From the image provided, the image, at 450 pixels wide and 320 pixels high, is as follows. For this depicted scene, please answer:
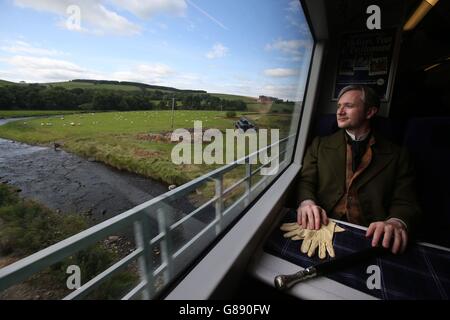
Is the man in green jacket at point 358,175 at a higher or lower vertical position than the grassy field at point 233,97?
lower

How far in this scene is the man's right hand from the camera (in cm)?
90

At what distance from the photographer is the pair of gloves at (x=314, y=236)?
77cm

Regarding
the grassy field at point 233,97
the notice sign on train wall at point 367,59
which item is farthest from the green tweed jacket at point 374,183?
the notice sign on train wall at point 367,59

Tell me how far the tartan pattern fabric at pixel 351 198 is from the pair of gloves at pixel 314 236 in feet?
0.90

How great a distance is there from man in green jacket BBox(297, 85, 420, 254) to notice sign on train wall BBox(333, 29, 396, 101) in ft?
4.04

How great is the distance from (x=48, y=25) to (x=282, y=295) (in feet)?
3.24

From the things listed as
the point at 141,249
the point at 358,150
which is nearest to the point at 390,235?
the point at 358,150

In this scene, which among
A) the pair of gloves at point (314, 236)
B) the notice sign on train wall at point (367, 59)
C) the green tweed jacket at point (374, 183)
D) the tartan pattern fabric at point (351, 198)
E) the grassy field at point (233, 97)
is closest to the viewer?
the pair of gloves at point (314, 236)

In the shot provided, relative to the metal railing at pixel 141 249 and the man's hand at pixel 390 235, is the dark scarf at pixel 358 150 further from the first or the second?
the metal railing at pixel 141 249

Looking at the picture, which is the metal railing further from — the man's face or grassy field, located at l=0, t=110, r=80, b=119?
the man's face

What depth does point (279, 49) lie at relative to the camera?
2148 millimetres

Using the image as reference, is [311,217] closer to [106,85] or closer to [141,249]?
[141,249]

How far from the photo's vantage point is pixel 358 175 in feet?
3.65
